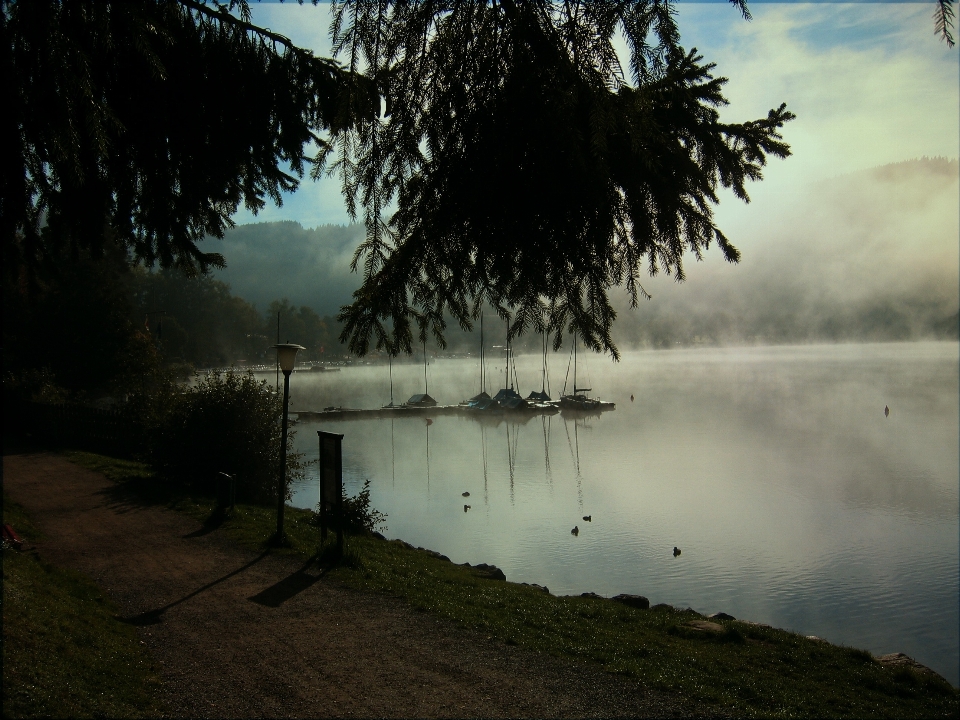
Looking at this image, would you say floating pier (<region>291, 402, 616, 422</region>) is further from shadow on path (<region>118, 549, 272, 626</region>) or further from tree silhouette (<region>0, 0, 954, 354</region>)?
tree silhouette (<region>0, 0, 954, 354</region>)

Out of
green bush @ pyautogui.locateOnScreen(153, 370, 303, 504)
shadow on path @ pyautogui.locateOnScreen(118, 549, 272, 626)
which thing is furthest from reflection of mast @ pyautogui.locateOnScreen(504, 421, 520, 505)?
shadow on path @ pyautogui.locateOnScreen(118, 549, 272, 626)

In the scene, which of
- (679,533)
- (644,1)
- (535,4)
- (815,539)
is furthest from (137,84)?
(815,539)

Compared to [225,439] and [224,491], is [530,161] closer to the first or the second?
[224,491]

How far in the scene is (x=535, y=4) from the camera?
3551 millimetres

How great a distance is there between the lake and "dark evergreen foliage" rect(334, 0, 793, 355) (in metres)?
14.8

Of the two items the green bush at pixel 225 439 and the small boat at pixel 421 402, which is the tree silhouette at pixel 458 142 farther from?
the small boat at pixel 421 402

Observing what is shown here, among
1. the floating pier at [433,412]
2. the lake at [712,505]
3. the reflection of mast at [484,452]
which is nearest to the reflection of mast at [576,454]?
the lake at [712,505]

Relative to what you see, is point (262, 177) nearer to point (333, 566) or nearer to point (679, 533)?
point (333, 566)

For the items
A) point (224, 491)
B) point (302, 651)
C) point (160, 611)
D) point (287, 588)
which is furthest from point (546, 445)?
point (302, 651)

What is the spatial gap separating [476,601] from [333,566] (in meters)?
2.15

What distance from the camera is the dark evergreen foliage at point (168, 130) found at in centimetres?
445

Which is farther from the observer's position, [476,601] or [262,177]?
[476,601]

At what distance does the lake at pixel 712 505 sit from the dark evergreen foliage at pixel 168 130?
14519 millimetres

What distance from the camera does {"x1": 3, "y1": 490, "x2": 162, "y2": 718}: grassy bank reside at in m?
4.48
